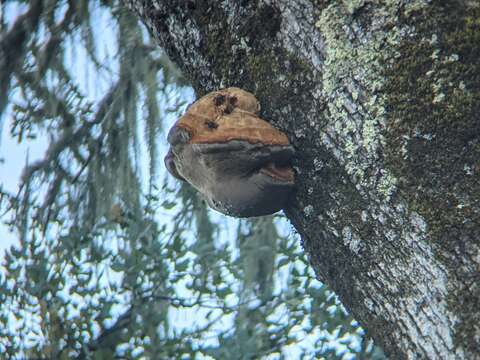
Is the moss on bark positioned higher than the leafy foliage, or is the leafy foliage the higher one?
the leafy foliage

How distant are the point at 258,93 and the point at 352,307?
1.09ft

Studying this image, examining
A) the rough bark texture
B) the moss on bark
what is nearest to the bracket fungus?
the rough bark texture

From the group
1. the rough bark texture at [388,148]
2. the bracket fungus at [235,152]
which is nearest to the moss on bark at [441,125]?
the rough bark texture at [388,148]

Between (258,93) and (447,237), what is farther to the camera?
(258,93)

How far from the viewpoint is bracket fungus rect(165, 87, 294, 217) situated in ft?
4.25

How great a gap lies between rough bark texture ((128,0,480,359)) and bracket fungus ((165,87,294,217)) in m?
0.03

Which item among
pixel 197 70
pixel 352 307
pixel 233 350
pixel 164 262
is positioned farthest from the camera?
pixel 164 262

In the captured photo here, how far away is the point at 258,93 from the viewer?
133 cm

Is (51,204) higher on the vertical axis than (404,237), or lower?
higher

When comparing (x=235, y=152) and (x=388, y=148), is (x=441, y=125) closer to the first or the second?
(x=388, y=148)

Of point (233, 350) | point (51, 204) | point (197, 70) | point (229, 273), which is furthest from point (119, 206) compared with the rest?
point (197, 70)

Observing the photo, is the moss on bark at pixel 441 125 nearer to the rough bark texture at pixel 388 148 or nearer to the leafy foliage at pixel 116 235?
the rough bark texture at pixel 388 148

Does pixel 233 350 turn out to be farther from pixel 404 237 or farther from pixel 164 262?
pixel 404 237

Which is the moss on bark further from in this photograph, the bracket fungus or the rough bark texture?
the bracket fungus
